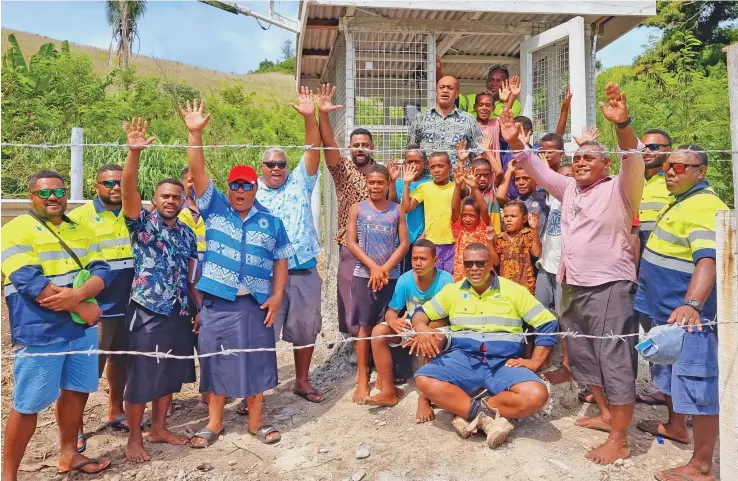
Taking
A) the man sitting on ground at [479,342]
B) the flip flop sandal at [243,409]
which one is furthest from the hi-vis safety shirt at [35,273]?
the man sitting on ground at [479,342]

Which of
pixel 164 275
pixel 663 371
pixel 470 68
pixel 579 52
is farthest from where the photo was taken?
pixel 470 68

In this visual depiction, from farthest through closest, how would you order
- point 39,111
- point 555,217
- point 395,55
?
point 39,111 < point 395,55 < point 555,217

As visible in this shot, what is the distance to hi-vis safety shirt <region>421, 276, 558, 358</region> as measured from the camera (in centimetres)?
399

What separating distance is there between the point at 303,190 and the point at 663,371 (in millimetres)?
2664

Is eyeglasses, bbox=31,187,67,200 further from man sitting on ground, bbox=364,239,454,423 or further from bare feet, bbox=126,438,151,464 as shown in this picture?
man sitting on ground, bbox=364,239,454,423

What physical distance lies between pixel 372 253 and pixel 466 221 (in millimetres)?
729

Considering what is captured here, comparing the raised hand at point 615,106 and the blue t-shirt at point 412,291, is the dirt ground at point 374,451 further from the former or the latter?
the raised hand at point 615,106

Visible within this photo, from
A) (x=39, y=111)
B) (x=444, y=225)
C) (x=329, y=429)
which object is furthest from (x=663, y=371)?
(x=39, y=111)

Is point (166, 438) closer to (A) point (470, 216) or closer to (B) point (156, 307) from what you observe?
(B) point (156, 307)

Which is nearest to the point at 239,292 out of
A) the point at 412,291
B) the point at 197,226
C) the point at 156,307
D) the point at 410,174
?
the point at 156,307

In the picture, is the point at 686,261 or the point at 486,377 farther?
the point at 486,377

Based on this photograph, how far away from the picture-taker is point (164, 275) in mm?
3924

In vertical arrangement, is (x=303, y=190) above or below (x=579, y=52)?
below

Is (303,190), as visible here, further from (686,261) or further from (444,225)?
(686,261)
